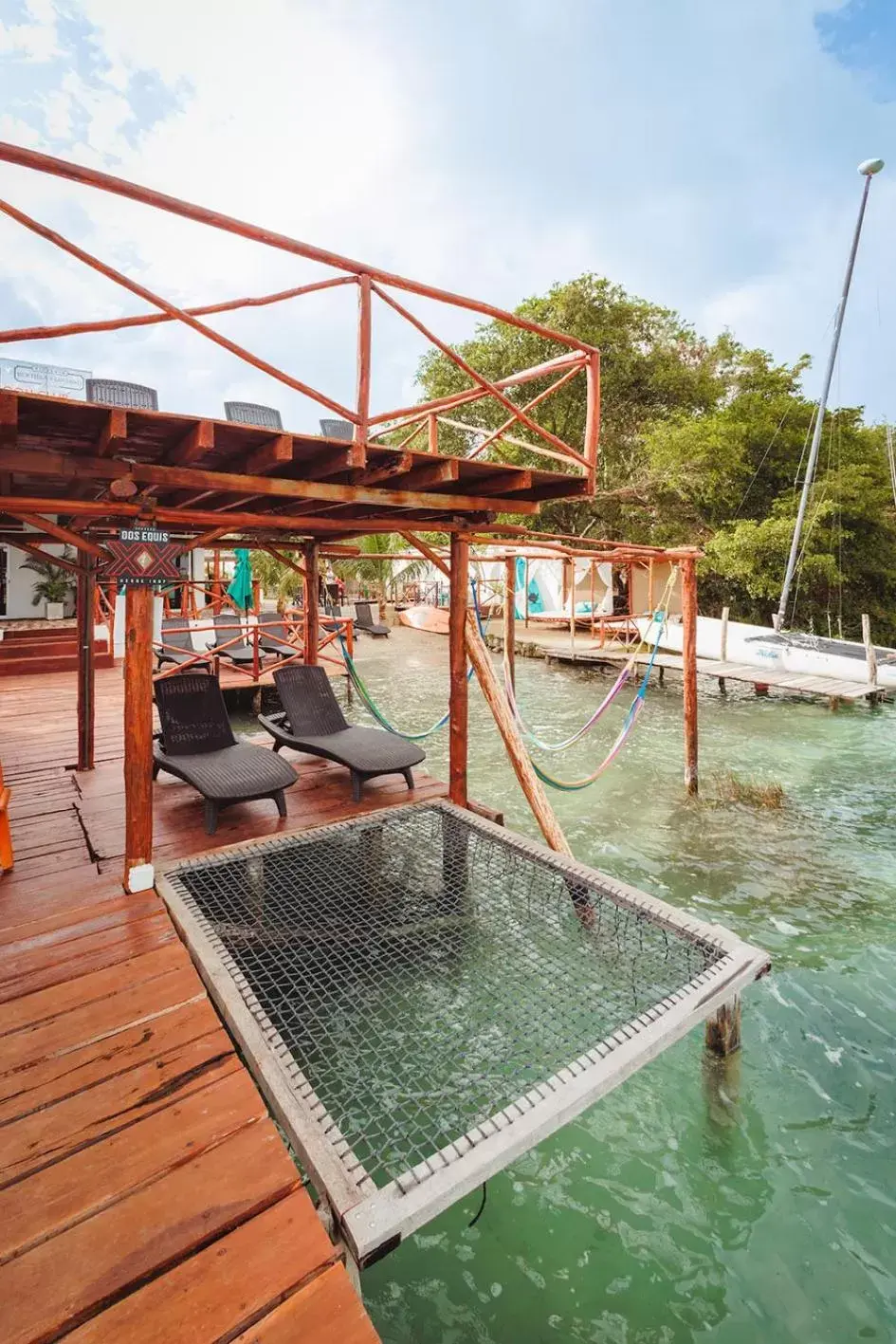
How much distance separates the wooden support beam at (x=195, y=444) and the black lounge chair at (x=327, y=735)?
122 inches

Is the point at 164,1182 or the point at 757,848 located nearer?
the point at 164,1182

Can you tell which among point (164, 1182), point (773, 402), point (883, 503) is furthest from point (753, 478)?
point (164, 1182)

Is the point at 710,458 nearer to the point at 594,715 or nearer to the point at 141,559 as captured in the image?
the point at 594,715

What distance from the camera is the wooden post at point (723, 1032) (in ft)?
12.9

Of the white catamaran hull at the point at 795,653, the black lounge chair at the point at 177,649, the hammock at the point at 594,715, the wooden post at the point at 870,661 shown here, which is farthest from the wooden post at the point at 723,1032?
the wooden post at the point at 870,661

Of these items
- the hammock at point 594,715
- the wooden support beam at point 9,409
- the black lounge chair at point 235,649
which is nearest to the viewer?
the wooden support beam at point 9,409

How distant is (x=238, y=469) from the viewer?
3.78 m

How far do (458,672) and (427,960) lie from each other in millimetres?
2330

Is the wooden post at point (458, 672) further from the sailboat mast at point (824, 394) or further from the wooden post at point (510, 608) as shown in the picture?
the sailboat mast at point (824, 394)

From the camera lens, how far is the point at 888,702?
575 inches

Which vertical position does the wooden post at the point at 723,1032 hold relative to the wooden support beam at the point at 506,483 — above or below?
below

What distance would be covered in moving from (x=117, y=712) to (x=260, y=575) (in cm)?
1281

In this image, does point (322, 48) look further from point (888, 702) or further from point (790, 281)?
point (790, 281)

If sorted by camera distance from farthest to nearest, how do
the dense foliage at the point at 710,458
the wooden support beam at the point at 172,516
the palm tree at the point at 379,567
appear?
the palm tree at the point at 379,567, the dense foliage at the point at 710,458, the wooden support beam at the point at 172,516
